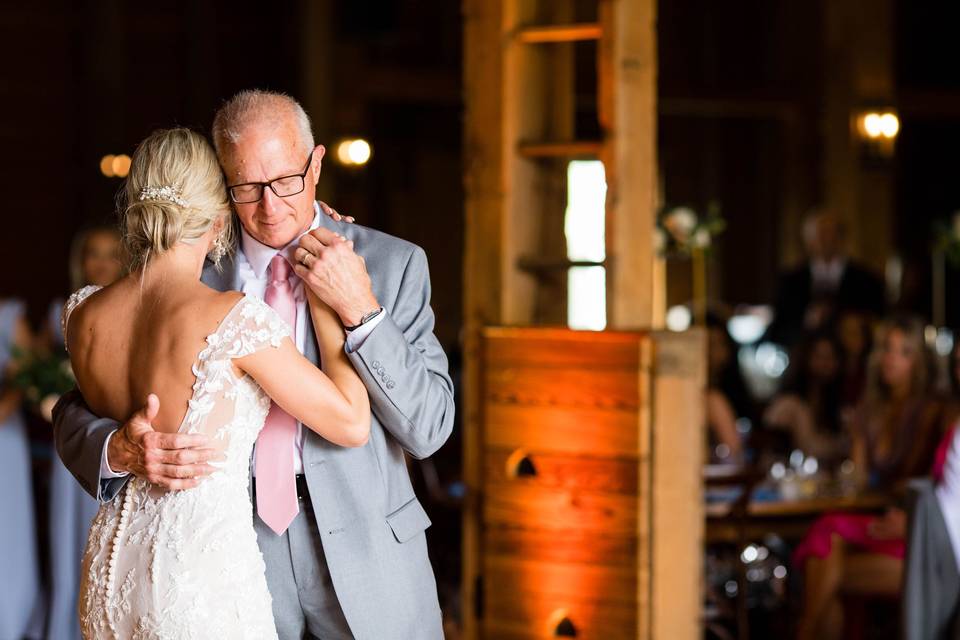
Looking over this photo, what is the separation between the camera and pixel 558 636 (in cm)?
438

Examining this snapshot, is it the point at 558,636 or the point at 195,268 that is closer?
the point at 195,268

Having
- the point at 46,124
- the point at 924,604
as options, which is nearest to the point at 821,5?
the point at 46,124

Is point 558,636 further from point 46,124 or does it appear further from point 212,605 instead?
point 46,124

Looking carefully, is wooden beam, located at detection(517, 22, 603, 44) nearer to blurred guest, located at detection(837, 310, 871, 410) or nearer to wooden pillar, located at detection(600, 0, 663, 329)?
wooden pillar, located at detection(600, 0, 663, 329)

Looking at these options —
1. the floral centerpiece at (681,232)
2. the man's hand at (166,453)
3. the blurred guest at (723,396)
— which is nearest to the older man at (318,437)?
the man's hand at (166,453)

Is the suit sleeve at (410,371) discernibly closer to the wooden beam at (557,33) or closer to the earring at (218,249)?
the earring at (218,249)

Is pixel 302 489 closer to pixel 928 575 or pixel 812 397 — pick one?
pixel 928 575

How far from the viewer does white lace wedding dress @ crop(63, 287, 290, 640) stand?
233 cm

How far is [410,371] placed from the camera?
8.10 ft

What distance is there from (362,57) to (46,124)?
2.49m

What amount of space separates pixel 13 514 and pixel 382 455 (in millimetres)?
3592

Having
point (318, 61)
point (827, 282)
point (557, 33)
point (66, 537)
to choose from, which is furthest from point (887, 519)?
point (318, 61)

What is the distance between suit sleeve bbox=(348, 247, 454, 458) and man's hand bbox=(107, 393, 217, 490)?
32 centimetres

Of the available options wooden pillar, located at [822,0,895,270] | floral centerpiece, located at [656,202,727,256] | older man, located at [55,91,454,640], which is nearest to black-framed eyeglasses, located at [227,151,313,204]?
older man, located at [55,91,454,640]
